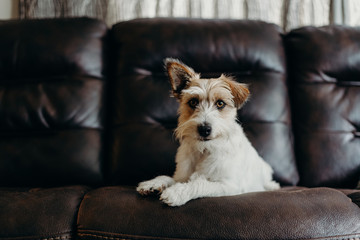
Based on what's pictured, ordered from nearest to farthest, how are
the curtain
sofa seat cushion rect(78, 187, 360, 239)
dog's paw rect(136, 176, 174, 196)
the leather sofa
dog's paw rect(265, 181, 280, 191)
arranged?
sofa seat cushion rect(78, 187, 360, 239)
dog's paw rect(136, 176, 174, 196)
dog's paw rect(265, 181, 280, 191)
the leather sofa
the curtain

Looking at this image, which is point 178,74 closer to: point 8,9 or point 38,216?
point 38,216

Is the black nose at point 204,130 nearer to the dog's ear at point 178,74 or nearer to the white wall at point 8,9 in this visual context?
the dog's ear at point 178,74

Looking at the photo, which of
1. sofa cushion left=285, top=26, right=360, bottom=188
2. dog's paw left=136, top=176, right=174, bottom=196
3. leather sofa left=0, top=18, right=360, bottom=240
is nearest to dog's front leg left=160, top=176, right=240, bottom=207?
dog's paw left=136, top=176, right=174, bottom=196

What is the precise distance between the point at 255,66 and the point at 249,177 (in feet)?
3.21

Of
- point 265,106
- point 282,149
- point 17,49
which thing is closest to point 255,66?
point 265,106

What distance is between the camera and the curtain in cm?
282

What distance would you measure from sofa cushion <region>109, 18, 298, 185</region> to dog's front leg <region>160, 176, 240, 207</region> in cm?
63

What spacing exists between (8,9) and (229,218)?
3.15m

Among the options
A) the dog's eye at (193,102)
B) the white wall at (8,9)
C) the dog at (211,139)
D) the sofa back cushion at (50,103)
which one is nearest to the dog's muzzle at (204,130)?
the dog at (211,139)

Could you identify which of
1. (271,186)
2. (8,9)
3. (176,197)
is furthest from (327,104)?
(8,9)

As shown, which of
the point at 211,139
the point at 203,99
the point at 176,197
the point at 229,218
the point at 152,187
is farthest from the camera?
the point at 203,99

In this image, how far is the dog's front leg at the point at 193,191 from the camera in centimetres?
136

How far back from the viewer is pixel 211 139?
1.69 metres

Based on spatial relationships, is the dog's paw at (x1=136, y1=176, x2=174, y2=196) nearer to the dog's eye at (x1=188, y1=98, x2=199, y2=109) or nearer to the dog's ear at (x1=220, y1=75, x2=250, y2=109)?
the dog's eye at (x1=188, y1=98, x2=199, y2=109)
